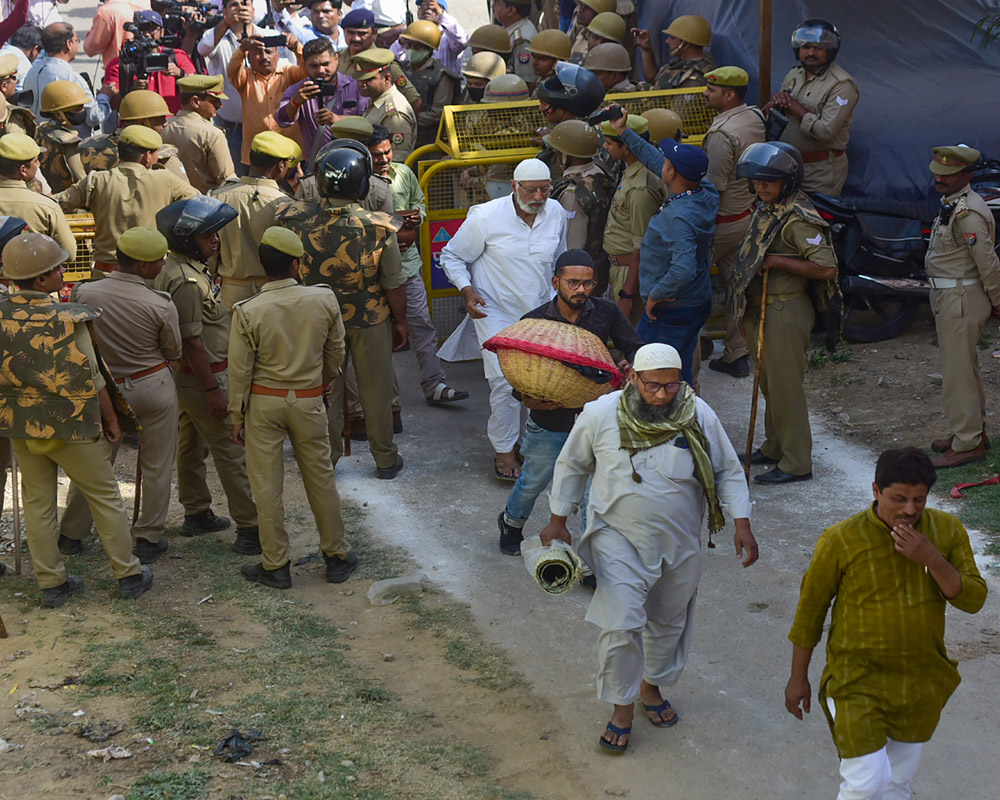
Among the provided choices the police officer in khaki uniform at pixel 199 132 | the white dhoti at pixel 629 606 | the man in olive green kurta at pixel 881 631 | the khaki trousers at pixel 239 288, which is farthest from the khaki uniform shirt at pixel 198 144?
the man in olive green kurta at pixel 881 631

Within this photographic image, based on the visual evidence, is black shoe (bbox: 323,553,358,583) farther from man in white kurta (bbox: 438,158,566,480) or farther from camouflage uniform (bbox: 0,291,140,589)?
man in white kurta (bbox: 438,158,566,480)

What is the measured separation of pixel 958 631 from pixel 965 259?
8.34ft

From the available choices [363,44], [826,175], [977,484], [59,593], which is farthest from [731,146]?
[59,593]

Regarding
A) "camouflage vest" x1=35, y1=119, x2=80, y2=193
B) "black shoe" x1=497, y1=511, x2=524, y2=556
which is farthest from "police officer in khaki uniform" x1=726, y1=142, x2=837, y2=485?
"camouflage vest" x1=35, y1=119, x2=80, y2=193

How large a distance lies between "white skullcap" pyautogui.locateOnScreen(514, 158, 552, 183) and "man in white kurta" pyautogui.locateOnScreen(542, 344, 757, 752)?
2.91 metres

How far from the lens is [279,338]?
19.0 ft

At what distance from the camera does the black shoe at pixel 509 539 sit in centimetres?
650

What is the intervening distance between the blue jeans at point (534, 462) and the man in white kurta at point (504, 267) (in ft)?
3.60

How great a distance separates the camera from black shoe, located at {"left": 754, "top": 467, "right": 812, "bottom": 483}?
23.8ft

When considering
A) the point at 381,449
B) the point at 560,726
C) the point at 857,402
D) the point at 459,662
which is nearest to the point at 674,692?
the point at 560,726

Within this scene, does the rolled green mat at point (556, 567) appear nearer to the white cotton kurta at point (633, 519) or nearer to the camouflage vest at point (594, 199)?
the white cotton kurta at point (633, 519)

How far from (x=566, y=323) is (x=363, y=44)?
5545mm

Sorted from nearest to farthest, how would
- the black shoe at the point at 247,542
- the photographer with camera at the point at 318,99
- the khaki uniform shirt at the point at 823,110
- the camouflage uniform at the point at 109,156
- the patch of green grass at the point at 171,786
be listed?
the patch of green grass at the point at 171,786
the black shoe at the point at 247,542
the camouflage uniform at the point at 109,156
the khaki uniform shirt at the point at 823,110
the photographer with camera at the point at 318,99

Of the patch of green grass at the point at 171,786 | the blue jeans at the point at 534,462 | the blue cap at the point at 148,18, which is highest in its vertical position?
the blue cap at the point at 148,18
